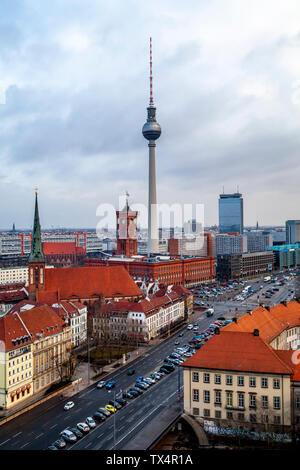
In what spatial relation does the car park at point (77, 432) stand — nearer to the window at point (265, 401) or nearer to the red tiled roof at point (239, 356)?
the red tiled roof at point (239, 356)

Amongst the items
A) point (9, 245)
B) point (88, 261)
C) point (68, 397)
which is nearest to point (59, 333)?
point (68, 397)

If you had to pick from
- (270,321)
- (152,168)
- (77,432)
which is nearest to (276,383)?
(270,321)

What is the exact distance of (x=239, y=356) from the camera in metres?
29.3

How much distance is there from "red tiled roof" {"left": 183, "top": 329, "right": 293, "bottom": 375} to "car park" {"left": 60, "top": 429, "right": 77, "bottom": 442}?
834 centimetres

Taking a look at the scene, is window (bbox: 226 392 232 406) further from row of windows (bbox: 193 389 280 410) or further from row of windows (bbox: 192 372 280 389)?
row of windows (bbox: 192 372 280 389)

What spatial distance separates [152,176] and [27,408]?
9102 centimetres

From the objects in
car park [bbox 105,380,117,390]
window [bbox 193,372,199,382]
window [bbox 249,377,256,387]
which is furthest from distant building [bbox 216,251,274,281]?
window [bbox 249,377,256,387]

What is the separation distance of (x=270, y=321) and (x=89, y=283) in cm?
3092

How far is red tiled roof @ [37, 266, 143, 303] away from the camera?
202 feet

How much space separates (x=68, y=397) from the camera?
35688 millimetres

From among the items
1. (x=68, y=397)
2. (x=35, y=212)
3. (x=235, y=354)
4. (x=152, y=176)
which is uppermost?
(x=152, y=176)

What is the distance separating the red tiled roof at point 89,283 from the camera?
6159 centimetres
